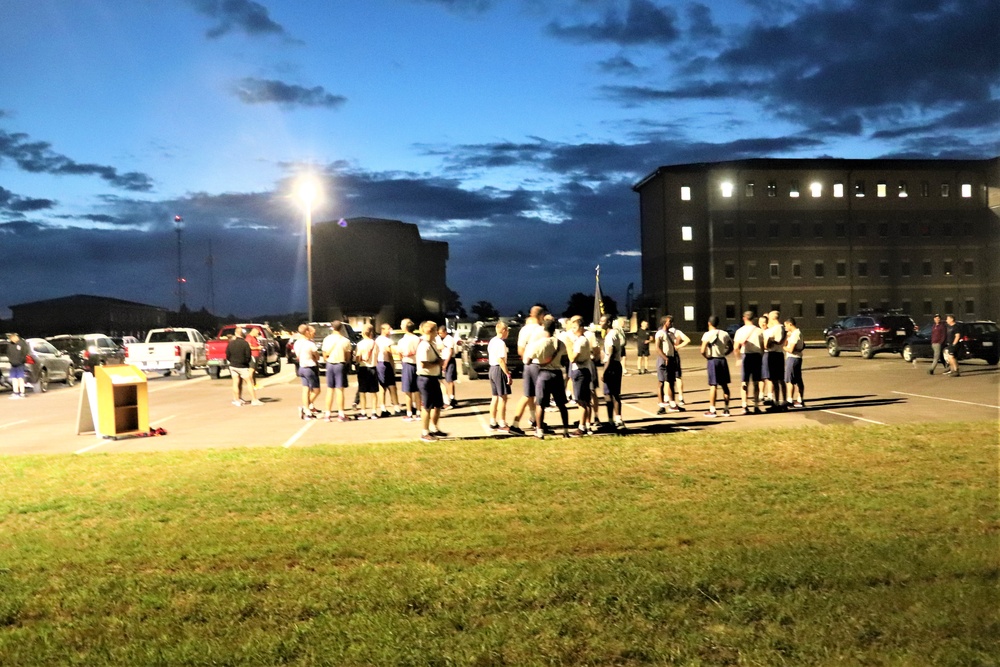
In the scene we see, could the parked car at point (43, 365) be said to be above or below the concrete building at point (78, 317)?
below

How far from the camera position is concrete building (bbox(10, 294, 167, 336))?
3568 inches

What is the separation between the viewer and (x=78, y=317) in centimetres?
9462

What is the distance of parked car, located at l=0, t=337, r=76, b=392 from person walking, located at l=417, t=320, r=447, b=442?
18.2 meters

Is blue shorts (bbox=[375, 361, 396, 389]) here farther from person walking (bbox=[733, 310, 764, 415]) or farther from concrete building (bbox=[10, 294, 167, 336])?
concrete building (bbox=[10, 294, 167, 336])

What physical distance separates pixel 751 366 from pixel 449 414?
Answer: 18.9 feet

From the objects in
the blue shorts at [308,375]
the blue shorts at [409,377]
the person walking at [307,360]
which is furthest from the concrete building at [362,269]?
the blue shorts at [409,377]

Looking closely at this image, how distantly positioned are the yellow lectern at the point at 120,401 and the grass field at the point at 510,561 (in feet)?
12.4

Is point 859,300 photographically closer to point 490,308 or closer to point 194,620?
point 490,308

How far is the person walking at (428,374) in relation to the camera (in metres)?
13.2

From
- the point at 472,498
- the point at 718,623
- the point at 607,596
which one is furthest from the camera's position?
the point at 472,498

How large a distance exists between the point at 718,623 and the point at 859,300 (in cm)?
8155

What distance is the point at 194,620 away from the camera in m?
5.43

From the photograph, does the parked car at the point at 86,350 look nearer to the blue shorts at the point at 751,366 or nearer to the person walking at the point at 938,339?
the blue shorts at the point at 751,366

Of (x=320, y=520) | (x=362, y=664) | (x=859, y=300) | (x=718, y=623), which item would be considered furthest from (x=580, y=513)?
(x=859, y=300)
